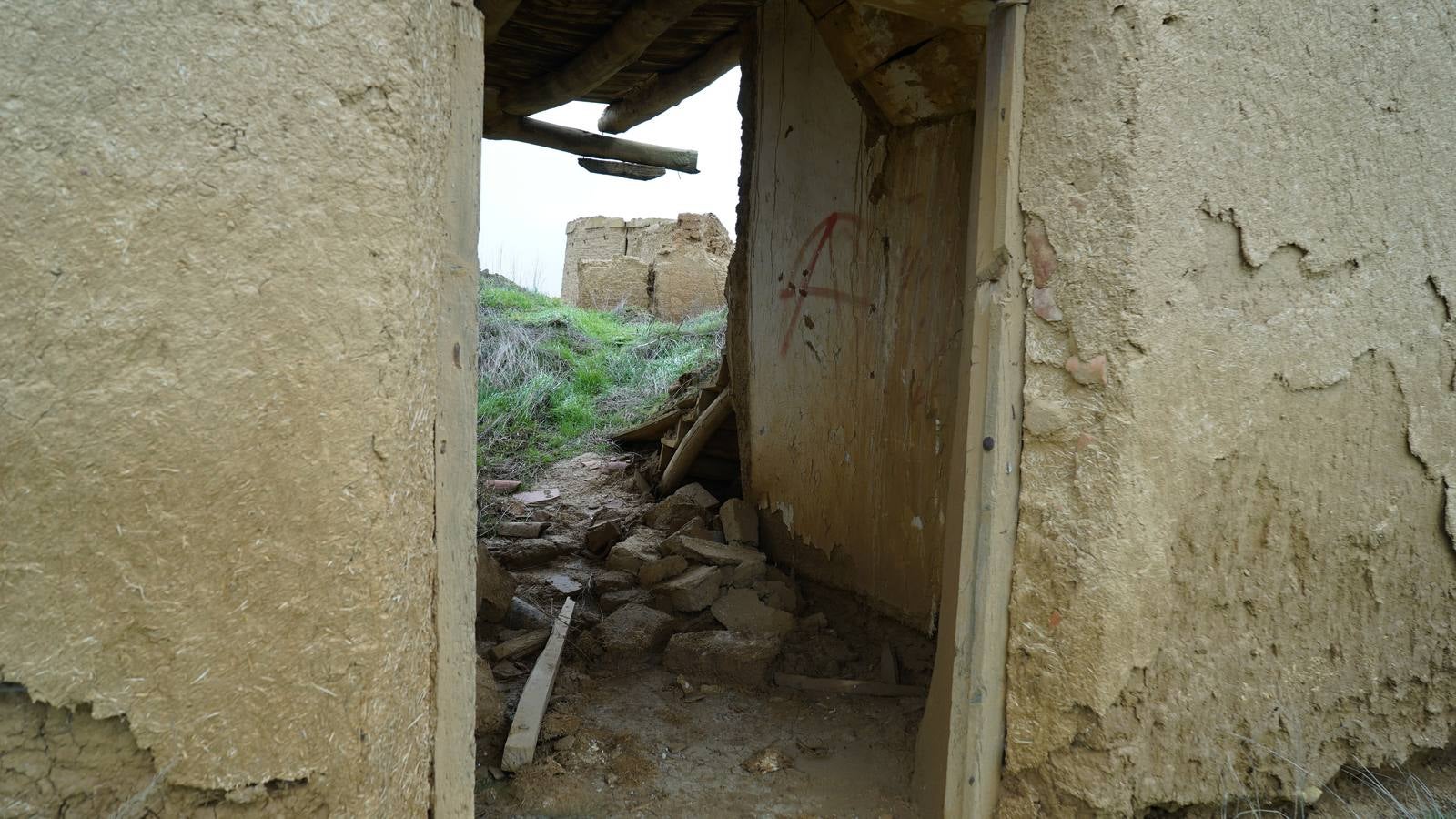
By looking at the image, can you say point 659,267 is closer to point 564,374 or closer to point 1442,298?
point 564,374

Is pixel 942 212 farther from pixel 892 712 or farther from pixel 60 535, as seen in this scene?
pixel 60 535

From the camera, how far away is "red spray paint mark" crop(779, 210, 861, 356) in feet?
11.9

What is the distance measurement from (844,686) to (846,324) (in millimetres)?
1469

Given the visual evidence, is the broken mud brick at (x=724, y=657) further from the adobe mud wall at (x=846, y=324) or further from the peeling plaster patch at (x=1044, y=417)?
the peeling plaster patch at (x=1044, y=417)

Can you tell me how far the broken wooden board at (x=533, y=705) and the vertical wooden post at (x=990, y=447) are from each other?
4.30ft

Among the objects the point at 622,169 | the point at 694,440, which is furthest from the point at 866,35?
the point at 622,169

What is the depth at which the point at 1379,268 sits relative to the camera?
204 cm

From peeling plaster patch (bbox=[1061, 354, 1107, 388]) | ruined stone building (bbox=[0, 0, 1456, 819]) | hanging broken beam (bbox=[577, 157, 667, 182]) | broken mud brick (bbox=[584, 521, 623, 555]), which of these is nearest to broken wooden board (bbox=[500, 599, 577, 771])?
broken mud brick (bbox=[584, 521, 623, 555])

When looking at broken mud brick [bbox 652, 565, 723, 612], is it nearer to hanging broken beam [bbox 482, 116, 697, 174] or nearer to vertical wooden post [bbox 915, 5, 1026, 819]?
vertical wooden post [bbox 915, 5, 1026, 819]

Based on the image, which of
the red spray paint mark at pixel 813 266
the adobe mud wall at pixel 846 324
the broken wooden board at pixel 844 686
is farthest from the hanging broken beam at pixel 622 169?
the broken wooden board at pixel 844 686

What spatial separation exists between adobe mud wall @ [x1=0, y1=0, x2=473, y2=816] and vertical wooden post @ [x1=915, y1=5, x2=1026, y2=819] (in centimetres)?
121

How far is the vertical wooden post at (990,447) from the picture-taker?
189 centimetres

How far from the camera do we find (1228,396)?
1.91 m

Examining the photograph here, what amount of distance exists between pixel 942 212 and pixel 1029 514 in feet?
4.75
